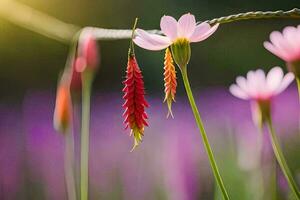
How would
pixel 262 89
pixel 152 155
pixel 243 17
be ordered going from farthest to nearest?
1. pixel 152 155
2. pixel 262 89
3. pixel 243 17

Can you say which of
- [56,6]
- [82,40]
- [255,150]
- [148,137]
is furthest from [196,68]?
[82,40]

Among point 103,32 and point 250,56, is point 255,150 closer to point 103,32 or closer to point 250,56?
point 103,32

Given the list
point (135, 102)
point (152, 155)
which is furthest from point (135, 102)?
point (152, 155)

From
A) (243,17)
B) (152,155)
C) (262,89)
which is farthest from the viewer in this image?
(152,155)

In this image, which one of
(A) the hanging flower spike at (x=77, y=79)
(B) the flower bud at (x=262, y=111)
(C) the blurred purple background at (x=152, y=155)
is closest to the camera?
(B) the flower bud at (x=262, y=111)

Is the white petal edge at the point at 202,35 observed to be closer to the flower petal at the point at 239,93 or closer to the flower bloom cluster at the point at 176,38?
the flower bloom cluster at the point at 176,38

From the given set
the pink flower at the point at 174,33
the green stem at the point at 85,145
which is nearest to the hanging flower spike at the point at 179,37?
the pink flower at the point at 174,33

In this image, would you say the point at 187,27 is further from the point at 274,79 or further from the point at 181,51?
the point at 274,79
